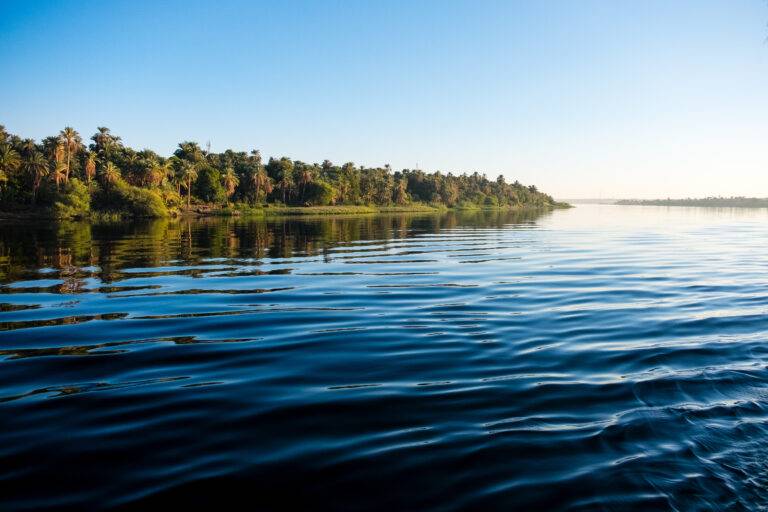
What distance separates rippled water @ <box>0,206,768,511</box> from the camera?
4336 mm

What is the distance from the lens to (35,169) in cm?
9112

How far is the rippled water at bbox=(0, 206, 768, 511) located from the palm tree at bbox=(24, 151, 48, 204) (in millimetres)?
96312

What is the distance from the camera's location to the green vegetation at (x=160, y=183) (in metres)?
90.8

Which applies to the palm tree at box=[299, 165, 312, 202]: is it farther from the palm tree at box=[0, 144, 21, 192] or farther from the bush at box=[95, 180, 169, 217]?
the palm tree at box=[0, 144, 21, 192]

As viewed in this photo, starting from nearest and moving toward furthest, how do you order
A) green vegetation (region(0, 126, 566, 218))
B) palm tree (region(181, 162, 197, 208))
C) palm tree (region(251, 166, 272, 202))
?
green vegetation (region(0, 126, 566, 218)) → palm tree (region(181, 162, 197, 208)) → palm tree (region(251, 166, 272, 202))

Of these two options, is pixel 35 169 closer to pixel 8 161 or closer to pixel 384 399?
pixel 8 161

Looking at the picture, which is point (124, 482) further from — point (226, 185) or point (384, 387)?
point (226, 185)

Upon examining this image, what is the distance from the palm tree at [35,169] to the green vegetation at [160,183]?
0.53 feet

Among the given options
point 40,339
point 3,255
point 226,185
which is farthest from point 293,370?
point 226,185

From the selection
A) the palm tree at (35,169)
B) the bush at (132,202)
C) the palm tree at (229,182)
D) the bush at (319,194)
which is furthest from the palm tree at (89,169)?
the bush at (319,194)

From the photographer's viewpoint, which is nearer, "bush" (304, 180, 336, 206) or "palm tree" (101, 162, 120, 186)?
"palm tree" (101, 162, 120, 186)

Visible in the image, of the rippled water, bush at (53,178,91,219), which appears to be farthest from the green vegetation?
the rippled water

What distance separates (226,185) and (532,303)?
128 metres

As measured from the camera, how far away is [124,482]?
4.35 meters
